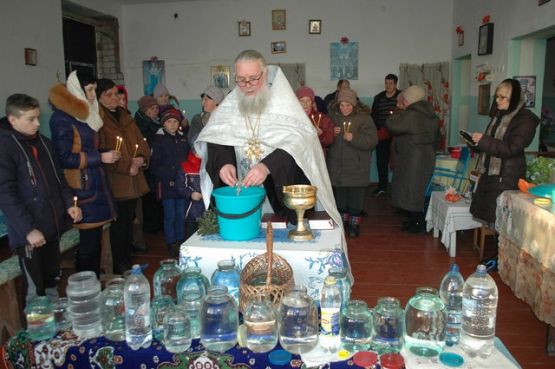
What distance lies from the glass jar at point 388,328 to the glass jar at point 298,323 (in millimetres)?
210

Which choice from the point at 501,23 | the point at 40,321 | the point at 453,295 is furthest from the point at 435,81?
the point at 40,321

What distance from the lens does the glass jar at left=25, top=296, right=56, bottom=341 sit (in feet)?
5.90

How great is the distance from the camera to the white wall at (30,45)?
5941 millimetres

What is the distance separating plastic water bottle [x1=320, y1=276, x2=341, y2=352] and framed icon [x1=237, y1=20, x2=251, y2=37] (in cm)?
776

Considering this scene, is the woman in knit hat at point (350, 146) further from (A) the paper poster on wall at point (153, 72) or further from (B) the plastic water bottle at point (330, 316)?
(A) the paper poster on wall at point (153, 72)

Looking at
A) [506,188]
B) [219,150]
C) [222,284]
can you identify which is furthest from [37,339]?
[506,188]

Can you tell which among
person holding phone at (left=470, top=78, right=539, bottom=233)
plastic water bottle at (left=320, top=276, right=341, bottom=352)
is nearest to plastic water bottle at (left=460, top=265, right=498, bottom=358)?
plastic water bottle at (left=320, top=276, right=341, bottom=352)

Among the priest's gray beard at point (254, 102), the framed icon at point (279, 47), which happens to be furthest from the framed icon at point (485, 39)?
the priest's gray beard at point (254, 102)

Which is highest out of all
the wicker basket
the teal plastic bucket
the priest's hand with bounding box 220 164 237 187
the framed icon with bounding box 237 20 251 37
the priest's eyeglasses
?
the framed icon with bounding box 237 20 251 37

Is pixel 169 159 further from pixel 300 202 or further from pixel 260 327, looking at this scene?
pixel 260 327

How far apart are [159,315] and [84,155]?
1941mm

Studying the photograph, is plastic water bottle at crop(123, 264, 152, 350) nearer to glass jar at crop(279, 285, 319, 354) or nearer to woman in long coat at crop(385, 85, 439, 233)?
glass jar at crop(279, 285, 319, 354)

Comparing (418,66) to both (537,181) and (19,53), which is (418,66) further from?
(19,53)

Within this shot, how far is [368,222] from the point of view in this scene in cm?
618
